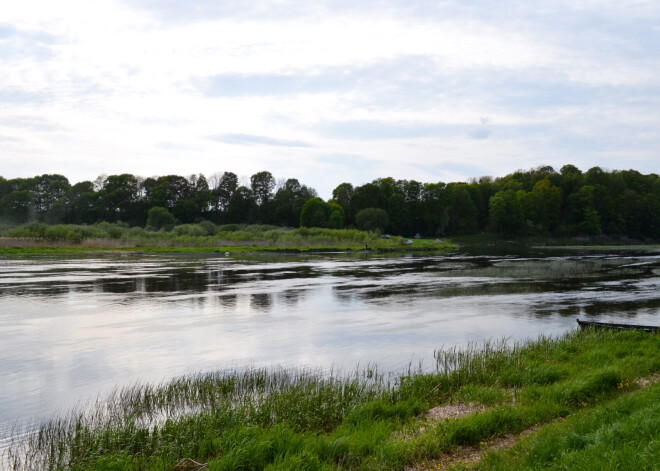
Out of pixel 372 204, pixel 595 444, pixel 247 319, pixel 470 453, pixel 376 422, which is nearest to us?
pixel 595 444

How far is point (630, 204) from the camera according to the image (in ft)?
477

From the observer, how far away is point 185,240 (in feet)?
282

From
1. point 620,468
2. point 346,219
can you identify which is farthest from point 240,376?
point 346,219

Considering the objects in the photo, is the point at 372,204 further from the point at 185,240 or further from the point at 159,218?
the point at 185,240

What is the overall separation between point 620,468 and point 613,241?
497 feet

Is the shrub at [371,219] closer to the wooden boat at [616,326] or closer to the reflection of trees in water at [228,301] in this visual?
the reflection of trees in water at [228,301]

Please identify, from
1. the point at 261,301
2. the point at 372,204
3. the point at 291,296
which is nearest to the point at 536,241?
the point at 372,204

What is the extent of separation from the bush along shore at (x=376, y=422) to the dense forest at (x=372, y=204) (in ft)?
348

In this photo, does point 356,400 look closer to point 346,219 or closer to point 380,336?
point 380,336

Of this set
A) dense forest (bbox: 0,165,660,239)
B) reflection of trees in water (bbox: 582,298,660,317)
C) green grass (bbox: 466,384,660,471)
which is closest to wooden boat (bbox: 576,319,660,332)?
reflection of trees in water (bbox: 582,298,660,317)

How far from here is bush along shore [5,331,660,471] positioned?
7.55 metres

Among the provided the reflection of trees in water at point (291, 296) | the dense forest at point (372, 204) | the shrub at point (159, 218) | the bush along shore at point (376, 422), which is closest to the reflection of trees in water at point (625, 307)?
the bush along shore at point (376, 422)

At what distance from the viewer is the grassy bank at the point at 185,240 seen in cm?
6950

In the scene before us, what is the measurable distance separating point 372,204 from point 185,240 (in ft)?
184
